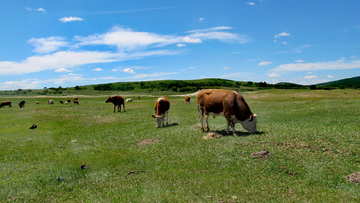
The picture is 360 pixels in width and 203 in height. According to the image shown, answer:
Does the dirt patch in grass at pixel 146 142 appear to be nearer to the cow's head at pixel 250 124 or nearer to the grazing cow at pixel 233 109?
the grazing cow at pixel 233 109

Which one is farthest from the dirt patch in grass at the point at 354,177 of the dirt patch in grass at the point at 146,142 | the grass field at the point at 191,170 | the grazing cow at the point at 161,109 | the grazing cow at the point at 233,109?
the grazing cow at the point at 161,109

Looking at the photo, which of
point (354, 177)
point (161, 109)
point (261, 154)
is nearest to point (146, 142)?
point (161, 109)

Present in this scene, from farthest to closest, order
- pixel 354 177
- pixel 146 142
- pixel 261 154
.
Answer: pixel 146 142
pixel 261 154
pixel 354 177

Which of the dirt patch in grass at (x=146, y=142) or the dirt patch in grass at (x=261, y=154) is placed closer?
the dirt patch in grass at (x=261, y=154)

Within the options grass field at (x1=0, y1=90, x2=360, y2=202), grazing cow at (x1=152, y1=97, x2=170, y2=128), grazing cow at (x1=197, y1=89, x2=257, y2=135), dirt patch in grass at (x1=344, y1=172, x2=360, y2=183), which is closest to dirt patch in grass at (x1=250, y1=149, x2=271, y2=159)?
grass field at (x1=0, y1=90, x2=360, y2=202)

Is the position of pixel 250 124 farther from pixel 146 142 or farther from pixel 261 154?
pixel 146 142

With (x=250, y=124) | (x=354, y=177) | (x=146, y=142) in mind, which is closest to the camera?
(x=354, y=177)

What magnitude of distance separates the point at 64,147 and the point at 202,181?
43.5ft

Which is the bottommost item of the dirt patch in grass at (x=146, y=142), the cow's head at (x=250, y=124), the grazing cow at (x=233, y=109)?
the dirt patch in grass at (x=146, y=142)

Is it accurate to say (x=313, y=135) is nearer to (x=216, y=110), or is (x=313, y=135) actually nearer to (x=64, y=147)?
(x=216, y=110)

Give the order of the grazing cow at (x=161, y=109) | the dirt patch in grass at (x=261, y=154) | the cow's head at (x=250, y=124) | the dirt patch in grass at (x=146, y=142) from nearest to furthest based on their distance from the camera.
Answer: the dirt patch in grass at (x=261, y=154), the cow's head at (x=250, y=124), the dirt patch in grass at (x=146, y=142), the grazing cow at (x=161, y=109)

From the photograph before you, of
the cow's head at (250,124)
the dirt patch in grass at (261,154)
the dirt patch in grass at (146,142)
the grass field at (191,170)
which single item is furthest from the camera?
the dirt patch in grass at (146,142)

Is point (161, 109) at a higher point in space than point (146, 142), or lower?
higher

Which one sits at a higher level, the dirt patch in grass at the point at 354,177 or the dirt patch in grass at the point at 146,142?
the dirt patch in grass at the point at 354,177
